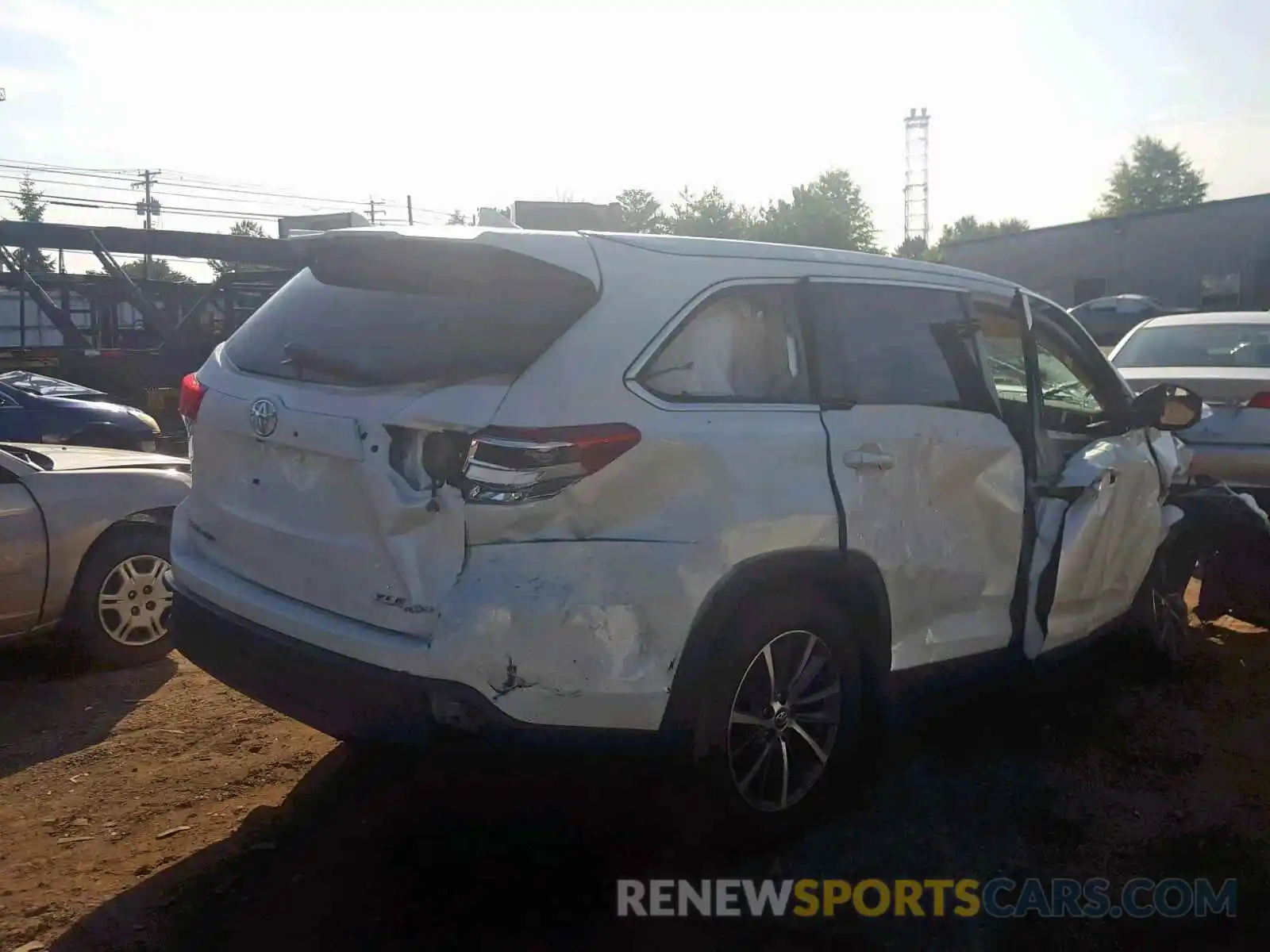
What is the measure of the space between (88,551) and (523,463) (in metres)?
3.38

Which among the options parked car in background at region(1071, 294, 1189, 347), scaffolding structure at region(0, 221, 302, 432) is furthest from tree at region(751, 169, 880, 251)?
scaffolding structure at region(0, 221, 302, 432)

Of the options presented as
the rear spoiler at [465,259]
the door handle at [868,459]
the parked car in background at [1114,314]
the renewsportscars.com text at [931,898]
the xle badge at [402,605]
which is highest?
the parked car in background at [1114,314]

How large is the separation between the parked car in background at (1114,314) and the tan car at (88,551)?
27.7m

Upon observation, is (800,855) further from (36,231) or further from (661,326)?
(36,231)

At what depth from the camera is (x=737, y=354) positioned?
11.5 feet

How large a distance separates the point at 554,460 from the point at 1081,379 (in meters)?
3.01

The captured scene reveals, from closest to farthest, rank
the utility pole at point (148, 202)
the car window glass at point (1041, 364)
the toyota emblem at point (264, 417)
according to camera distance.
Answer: the toyota emblem at point (264, 417), the car window glass at point (1041, 364), the utility pole at point (148, 202)

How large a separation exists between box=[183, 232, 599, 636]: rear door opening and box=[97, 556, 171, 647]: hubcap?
214 cm

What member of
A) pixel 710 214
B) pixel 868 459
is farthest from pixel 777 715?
pixel 710 214

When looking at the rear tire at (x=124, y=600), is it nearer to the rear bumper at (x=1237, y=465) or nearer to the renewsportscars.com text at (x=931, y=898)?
the renewsportscars.com text at (x=931, y=898)

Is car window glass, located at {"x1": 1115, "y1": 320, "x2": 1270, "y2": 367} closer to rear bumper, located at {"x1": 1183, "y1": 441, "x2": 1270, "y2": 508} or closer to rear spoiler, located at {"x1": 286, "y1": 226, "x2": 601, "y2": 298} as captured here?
rear bumper, located at {"x1": 1183, "y1": 441, "x2": 1270, "y2": 508}

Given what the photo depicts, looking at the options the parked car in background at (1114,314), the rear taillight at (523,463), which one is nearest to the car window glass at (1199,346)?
the rear taillight at (523,463)

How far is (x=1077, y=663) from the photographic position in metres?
4.82

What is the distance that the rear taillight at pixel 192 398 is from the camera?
12.5 ft
